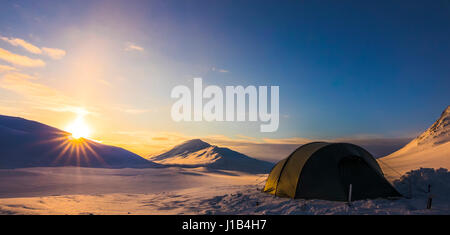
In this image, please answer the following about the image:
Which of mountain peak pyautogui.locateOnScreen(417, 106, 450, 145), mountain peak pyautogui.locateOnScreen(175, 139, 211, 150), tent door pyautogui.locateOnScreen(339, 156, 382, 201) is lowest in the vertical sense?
mountain peak pyautogui.locateOnScreen(175, 139, 211, 150)

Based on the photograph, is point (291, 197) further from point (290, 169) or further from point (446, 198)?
point (446, 198)

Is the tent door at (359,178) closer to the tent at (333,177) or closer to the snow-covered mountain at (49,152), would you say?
the tent at (333,177)

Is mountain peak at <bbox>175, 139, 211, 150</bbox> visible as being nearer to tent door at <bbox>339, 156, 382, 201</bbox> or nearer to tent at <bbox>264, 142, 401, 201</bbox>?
tent at <bbox>264, 142, 401, 201</bbox>

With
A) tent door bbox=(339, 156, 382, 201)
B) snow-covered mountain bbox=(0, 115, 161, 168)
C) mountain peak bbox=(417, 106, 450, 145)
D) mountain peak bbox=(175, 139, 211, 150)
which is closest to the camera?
tent door bbox=(339, 156, 382, 201)

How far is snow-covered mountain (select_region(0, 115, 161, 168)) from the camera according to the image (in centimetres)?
5388

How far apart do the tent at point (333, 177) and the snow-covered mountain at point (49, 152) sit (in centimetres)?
6290

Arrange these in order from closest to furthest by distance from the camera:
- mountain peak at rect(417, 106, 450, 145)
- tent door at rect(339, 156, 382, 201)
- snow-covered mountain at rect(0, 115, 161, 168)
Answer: tent door at rect(339, 156, 382, 201) → mountain peak at rect(417, 106, 450, 145) → snow-covered mountain at rect(0, 115, 161, 168)

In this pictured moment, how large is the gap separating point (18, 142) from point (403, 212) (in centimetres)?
8448

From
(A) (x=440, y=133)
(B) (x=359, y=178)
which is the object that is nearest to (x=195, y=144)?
(A) (x=440, y=133)

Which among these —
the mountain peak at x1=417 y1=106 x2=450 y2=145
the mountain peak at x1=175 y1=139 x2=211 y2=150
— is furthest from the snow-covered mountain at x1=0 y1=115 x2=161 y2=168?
the mountain peak at x1=175 y1=139 x2=211 y2=150

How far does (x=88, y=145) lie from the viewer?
77125 mm
